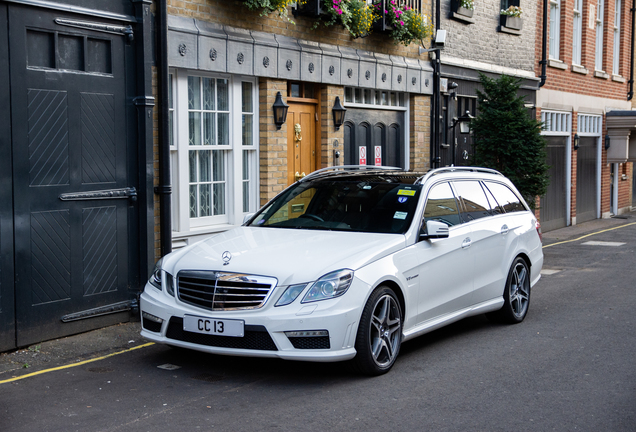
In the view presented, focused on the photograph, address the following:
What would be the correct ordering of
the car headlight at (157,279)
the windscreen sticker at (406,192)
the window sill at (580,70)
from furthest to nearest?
the window sill at (580,70) < the windscreen sticker at (406,192) < the car headlight at (157,279)

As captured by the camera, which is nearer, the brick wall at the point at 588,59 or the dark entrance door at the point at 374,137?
the dark entrance door at the point at 374,137

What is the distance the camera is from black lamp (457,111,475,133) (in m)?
15.4

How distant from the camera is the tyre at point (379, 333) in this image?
581 cm

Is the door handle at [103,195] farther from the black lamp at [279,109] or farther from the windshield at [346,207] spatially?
the black lamp at [279,109]

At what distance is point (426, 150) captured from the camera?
48.8 feet

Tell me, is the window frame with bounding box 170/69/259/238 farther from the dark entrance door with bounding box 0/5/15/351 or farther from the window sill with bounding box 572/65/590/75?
the window sill with bounding box 572/65/590/75

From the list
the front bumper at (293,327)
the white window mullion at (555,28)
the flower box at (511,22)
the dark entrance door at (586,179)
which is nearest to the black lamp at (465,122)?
the flower box at (511,22)

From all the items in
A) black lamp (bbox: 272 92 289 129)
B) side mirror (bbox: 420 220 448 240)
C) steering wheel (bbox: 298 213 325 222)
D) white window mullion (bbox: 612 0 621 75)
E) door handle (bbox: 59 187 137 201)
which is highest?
white window mullion (bbox: 612 0 621 75)

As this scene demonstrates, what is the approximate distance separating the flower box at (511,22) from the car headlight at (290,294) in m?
13.1

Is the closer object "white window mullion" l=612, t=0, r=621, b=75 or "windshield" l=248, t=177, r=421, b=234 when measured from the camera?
"windshield" l=248, t=177, r=421, b=234

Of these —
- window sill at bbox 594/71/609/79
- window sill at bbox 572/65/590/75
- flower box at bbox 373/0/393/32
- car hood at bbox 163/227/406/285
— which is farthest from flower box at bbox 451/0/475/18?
car hood at bbox 163/227/406/285

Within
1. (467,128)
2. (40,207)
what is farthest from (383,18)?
(40,207)

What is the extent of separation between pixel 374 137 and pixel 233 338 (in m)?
8.35

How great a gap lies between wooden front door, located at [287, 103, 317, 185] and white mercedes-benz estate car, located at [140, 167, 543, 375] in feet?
11.4
